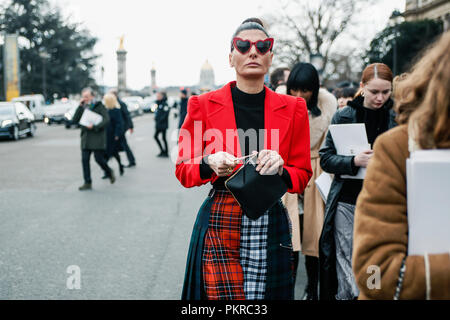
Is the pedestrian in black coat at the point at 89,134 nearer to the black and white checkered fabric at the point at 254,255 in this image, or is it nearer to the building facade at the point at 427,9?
the black and white checkered fabric at the point at 254,255

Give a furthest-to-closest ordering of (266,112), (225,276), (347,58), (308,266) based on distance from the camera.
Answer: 1. (347,58)
2. (308,266)
3. (266,112)
4. (225,276)

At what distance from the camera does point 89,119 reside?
384 inches

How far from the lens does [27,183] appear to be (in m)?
10.5

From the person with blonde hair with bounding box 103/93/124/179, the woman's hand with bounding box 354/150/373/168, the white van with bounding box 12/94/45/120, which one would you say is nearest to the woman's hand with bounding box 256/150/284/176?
the woman's hand with bounding box 354/150/373/168

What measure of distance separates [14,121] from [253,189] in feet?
68.9

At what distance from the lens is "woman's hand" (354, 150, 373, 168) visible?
3082 millimetres

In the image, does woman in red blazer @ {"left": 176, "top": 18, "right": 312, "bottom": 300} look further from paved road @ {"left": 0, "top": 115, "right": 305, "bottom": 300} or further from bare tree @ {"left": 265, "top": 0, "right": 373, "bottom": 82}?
bare tree @ {"left": 265, "top": 0, "right": 373, "bottom": 82}

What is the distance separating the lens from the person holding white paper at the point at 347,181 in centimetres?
329

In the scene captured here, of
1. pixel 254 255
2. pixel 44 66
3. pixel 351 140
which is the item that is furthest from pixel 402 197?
pixel 44 66

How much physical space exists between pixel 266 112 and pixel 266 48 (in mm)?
302

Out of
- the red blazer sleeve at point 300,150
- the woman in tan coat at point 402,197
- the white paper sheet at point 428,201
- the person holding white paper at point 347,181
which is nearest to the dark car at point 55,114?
the person holding white paper at point 347,181

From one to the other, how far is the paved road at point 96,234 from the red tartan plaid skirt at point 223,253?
85.5 inches
